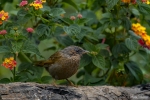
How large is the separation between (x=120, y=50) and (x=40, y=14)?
1.01 m

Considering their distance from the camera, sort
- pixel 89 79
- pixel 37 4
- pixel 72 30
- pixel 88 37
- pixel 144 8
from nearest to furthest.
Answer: pixel 37 4
pixel 72 30
pixel 144 8
pixel 89 79
pixel 88 37

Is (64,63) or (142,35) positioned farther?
(142,35)

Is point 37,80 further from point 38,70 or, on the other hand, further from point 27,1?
point 27,1

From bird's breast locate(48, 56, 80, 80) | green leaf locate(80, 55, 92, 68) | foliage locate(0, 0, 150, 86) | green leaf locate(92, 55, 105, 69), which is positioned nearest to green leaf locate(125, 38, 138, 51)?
foliage locate(0, 0, 150, 86)

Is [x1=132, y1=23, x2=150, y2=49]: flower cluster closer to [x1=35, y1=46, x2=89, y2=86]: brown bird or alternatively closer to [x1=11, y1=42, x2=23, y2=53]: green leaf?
[x1=35, y1=46, x2=89, y2=86]: brown bird

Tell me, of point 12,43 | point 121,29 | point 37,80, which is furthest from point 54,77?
point 121,29

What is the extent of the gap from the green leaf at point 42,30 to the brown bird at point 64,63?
0.85 feet

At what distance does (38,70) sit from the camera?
4.67m

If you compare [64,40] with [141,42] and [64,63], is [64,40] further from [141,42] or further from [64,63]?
[141,42]

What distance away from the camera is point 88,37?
4902 millimetres

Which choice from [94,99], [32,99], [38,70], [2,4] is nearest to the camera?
[32,99]

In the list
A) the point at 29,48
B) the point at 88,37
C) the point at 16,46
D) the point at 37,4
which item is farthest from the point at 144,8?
the point at 16,46

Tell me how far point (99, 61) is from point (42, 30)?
0.67 meters

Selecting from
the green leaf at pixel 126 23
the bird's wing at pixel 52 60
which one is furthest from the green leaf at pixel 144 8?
the bird's wing at pixel 52 60
